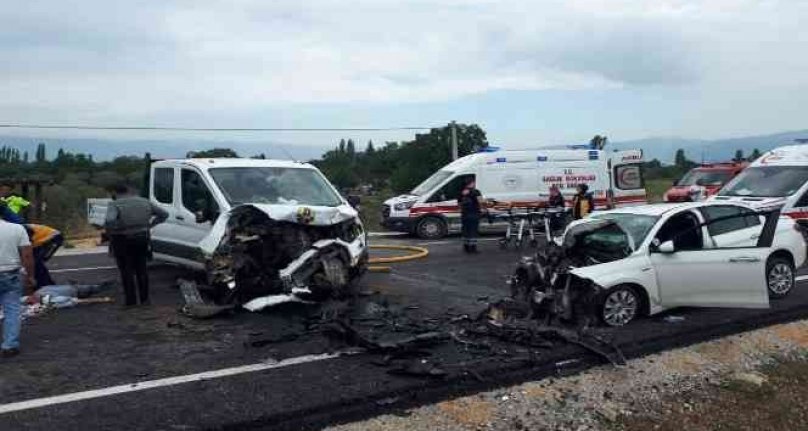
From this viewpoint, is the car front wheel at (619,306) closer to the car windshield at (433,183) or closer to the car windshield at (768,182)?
the car windshield at (768,182)

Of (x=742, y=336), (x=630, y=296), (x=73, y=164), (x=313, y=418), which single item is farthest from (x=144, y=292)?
(x=73, y=164)

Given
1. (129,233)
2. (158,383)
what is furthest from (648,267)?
(129,233)

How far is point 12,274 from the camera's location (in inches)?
285

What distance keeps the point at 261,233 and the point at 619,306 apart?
4.34 meters

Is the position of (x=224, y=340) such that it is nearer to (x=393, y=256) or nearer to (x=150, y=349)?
(x=150, y=349)

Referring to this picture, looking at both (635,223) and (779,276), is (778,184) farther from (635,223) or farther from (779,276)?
(635,223)

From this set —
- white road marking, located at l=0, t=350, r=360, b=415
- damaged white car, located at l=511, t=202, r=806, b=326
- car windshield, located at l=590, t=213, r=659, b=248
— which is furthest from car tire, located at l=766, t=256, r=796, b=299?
white road marking, located at l=0, t=350, r=360, b=415

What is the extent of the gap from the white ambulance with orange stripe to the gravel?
748 centimetres

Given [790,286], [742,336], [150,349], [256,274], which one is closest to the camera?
[150,349]

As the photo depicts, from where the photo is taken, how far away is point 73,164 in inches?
1551

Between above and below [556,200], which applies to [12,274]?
below

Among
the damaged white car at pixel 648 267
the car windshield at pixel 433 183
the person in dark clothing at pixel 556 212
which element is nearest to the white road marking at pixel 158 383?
the damaged white car at pixel 648 267

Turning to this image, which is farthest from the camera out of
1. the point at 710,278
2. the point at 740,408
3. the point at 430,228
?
the point at 430,228

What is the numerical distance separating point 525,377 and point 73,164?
123 ft
